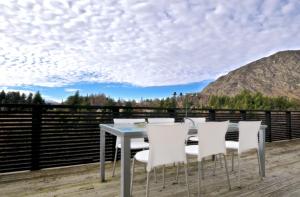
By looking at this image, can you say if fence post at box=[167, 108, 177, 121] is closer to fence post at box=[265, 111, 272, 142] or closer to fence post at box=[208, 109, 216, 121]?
fence post at box=[208, 109, 216, 121]

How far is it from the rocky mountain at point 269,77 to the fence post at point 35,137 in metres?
12.1

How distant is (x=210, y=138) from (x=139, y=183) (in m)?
1.09

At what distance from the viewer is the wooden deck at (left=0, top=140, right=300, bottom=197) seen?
99.7 inches

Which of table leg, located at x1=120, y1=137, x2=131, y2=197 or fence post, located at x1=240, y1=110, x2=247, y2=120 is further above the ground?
fence post, located at x1=240, y1=110, x2=247, y2=120

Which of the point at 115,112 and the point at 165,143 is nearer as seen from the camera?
the point at 165,143

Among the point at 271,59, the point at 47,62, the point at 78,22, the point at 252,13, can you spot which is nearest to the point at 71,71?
the point at 47,62

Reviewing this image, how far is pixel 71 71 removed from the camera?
688 cm

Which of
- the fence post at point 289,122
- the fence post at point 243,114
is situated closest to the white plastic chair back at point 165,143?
the fence post at point 243,114

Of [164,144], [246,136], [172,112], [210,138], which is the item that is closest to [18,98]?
[172,112]

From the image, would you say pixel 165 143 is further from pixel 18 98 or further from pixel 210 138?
pixel 18 98

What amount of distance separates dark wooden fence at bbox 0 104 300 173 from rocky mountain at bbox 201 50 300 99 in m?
11.3

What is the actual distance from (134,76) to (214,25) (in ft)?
10.8

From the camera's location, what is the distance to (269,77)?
613 inches

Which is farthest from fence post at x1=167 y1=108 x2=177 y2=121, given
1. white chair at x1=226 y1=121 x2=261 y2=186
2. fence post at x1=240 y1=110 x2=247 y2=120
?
fence post at x1=240 y1=110 x2=247 y2=120
